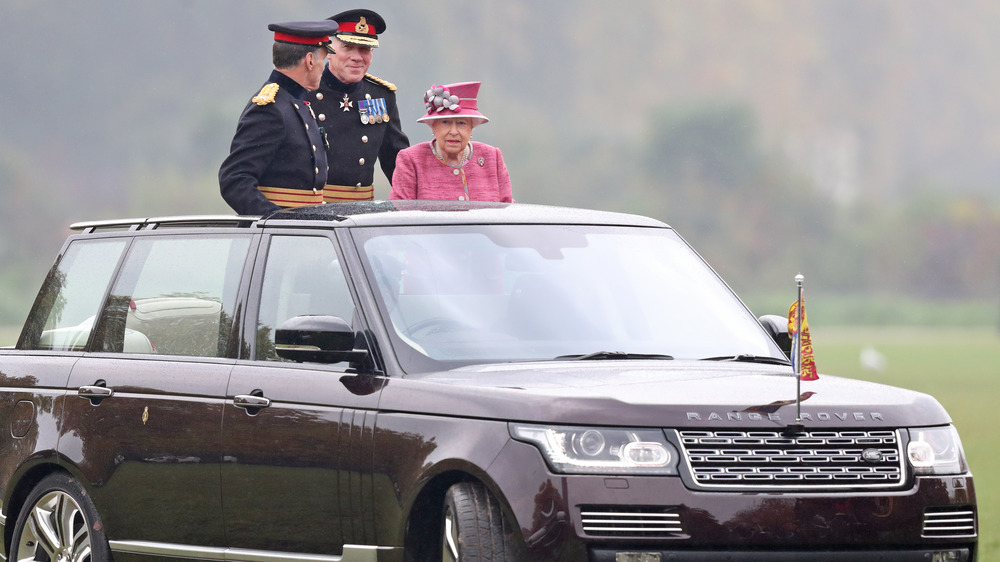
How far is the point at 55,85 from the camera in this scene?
151 metres

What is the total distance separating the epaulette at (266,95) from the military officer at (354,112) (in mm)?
643

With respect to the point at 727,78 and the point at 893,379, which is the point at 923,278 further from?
the point at 893,379

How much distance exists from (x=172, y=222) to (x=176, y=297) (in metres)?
0.42

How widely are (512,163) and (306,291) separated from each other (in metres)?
135

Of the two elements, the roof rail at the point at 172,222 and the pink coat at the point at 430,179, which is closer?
the roof rail at the point at 172,222

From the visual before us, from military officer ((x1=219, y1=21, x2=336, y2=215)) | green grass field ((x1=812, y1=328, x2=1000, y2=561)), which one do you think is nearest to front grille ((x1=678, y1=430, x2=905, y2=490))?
military officer ((x1=219, y1=21, x2=336, y2=215))

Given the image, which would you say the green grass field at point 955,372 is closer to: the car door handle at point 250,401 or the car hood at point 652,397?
the car hood at point 652,397

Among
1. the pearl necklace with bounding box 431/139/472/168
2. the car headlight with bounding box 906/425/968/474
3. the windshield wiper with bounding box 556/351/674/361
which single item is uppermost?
the pearl necklace with bounding box 431/139/472/168

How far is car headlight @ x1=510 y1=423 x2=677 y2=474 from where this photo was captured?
6.09m

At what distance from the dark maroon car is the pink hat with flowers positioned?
202cm

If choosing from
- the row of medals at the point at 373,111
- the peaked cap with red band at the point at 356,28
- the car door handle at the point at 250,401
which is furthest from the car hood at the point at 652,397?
the peaked cap with red band at the point at 356,28

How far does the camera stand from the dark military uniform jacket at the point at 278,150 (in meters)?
9.58

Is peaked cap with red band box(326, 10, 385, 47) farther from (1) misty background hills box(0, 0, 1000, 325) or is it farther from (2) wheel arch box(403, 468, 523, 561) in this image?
(1) misty background hills box(0, 0, 1000, 325)

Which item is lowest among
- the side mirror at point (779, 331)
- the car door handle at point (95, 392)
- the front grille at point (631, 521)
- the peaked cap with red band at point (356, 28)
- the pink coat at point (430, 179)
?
the front grille at point (631, 521)
